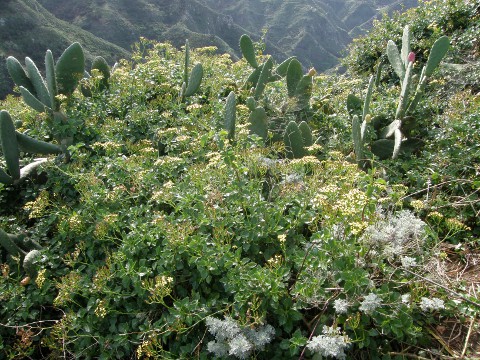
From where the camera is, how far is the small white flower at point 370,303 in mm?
1591

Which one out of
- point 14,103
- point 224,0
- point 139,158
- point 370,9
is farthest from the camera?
point 370,9

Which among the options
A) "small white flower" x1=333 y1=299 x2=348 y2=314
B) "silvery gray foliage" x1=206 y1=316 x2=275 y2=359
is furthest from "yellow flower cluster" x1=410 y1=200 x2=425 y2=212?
"silvery gray foliage" x1=206 y1=316 x2=275 y2=359

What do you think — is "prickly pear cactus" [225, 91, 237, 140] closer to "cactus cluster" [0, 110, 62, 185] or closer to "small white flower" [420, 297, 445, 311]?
"cactus cluster" [0, 110, 62, 185]

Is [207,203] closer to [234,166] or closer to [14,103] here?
[234,166]

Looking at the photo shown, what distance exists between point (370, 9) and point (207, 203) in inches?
3800

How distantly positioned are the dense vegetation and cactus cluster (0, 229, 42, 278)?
1cm

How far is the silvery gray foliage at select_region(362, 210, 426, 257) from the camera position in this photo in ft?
6.02

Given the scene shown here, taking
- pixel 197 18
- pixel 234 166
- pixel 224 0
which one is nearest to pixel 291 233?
pixel 234 166

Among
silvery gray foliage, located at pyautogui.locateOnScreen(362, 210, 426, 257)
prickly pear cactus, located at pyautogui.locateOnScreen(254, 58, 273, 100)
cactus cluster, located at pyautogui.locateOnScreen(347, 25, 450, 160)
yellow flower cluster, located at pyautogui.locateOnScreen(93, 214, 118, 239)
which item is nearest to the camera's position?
silvery gray foliage, located at pyautogui.locateOnScreen(362, 210, 426, 257)

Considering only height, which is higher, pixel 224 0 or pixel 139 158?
pixel 139 158

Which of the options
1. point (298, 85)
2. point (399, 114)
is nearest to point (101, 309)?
point (298, 85)

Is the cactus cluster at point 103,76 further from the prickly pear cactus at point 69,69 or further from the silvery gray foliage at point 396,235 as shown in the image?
the silvery gray foliage at point 396,235

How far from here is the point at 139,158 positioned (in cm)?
266

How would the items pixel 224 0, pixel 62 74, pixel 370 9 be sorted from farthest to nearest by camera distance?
pixel 370 9
pixel 224 0
pixel 62 74
